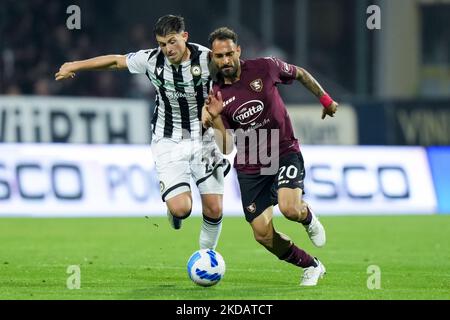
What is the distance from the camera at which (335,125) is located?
68.8 feet

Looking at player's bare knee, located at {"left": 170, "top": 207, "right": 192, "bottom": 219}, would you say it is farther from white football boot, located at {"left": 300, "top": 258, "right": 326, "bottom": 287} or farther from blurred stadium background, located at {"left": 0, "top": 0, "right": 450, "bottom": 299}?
white football boot, located at {"left": 300, "top": 258, "right": 326, "bottom": 287}

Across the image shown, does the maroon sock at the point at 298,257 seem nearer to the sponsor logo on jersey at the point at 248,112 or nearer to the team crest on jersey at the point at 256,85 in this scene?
the sponsor logo on jersey at the point at 248,112

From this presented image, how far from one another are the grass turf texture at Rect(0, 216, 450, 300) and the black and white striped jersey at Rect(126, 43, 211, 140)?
1.31m

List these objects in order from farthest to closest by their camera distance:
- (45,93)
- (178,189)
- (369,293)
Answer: (45,93), (178,189), (369,293)

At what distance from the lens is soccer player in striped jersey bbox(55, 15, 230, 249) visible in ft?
34.0

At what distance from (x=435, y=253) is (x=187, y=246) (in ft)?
8.59

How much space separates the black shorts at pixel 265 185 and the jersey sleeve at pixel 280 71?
2.06ft

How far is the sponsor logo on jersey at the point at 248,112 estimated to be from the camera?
9938mm

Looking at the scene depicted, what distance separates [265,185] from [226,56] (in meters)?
1.12

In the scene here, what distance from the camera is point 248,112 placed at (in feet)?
32.7

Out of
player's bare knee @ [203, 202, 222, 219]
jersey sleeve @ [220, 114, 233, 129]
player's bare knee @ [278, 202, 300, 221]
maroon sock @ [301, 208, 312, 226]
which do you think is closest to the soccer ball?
player's bare knee @ [278, 202, 300, 221]
